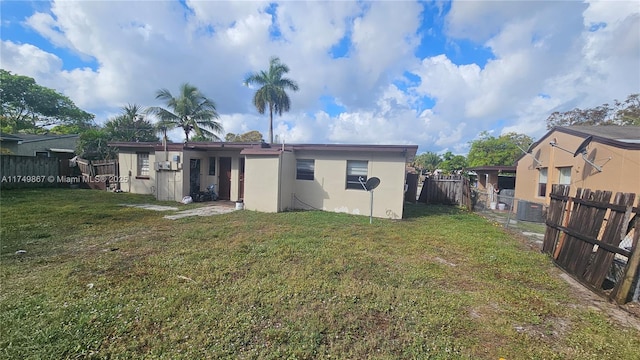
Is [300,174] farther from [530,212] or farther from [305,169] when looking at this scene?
[530,212]

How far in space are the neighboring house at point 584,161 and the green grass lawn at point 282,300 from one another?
14.1 ft

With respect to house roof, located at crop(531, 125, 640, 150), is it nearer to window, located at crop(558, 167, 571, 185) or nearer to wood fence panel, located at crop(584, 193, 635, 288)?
window, located at crop(558, 167, 571, 185)

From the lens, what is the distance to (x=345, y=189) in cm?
1020

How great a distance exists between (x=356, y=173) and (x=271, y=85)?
14684mm

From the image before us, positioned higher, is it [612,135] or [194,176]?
[612,135]

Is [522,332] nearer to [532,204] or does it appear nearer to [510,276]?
[510,276]

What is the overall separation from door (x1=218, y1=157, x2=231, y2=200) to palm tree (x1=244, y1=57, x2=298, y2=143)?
10.5 meters

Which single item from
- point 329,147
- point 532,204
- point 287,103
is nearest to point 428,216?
point 532,204

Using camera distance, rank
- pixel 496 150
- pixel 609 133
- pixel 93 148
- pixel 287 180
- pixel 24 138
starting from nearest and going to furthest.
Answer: pixel 609 133 → pixel 287 180 → pixel 93 148 → pixel 24 138 → pixel 496 150

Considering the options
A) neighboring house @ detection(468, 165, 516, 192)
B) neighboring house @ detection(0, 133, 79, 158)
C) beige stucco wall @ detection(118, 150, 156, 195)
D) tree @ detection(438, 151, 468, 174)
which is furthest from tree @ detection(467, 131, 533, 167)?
neighboring house @ detection(0, 133, 79, 158)

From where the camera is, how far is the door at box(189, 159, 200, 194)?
1223 cm

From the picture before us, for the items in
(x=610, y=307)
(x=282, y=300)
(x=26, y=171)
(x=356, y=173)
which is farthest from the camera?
(x=26, y=171)

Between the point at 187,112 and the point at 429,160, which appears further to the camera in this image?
the point at 429,160

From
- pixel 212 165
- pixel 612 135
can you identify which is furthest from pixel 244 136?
pixel 612 135
